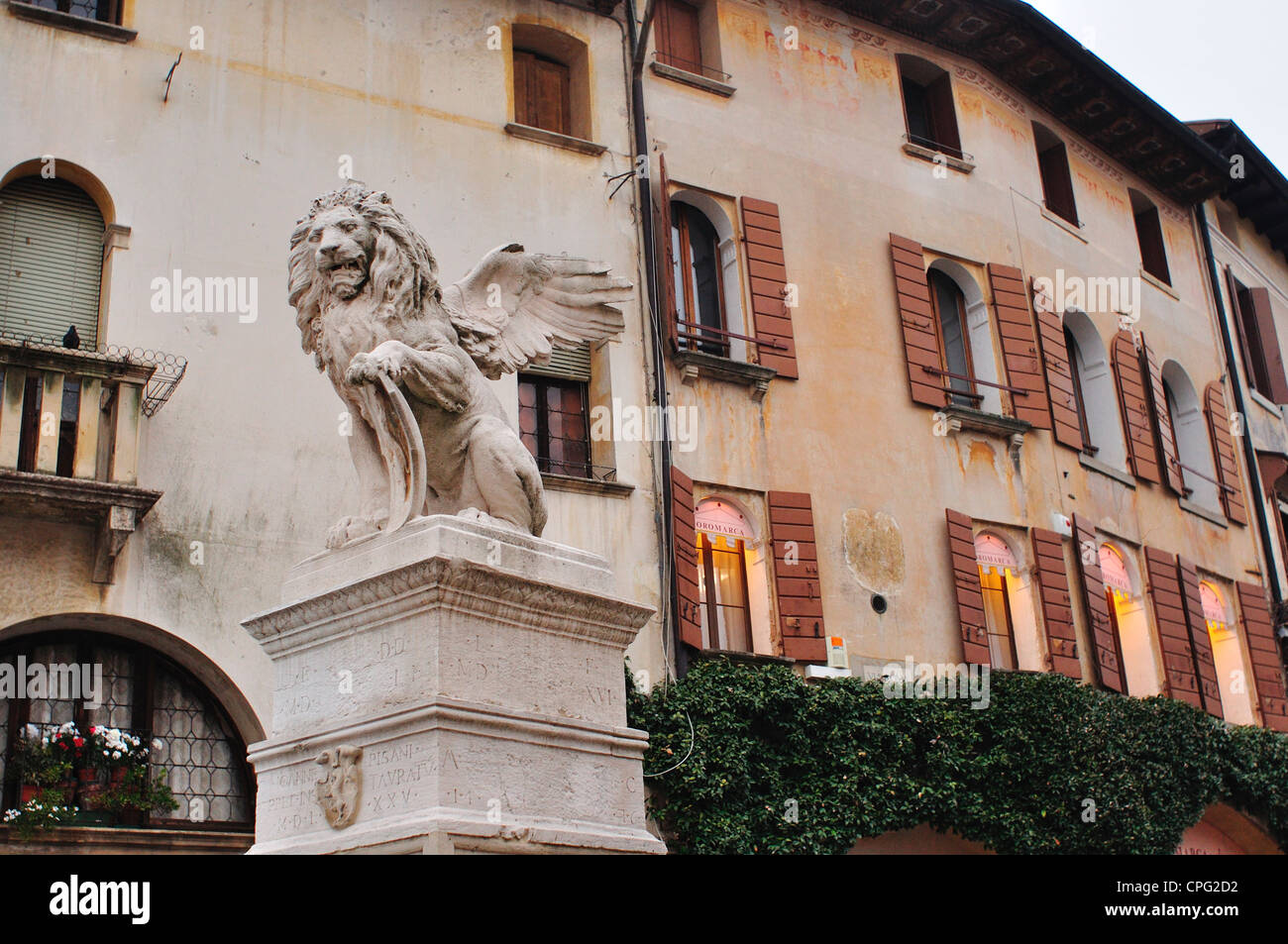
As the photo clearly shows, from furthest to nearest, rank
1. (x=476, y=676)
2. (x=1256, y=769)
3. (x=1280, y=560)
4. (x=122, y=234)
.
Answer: (x=1280, y=560)
(x=1256, y=769)
(x=122, y=234)
(x=476, y=676)

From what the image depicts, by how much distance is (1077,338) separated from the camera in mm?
23875

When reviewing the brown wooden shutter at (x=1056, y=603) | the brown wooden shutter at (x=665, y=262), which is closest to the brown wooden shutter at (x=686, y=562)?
the brown wooden shutter at (x=665, y=262)

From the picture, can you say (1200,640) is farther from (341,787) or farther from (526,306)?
(341,787)

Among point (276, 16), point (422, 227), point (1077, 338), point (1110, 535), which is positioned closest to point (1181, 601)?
point (1110, 535)

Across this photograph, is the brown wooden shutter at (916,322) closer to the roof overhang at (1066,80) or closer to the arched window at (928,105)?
the arched window at (928,105)

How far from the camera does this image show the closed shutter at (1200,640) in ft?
73.7

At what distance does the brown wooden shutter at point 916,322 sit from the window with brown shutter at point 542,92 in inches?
185

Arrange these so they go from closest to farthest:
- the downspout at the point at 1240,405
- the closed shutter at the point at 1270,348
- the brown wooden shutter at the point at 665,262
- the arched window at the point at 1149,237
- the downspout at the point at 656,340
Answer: the downspout at the point at 656,340
the brown wooden shutter at the point at 665,262
the downspout at the point at 1240,405
the arched window at the point at 1149,237
the closed shutter at the point at 1270,348

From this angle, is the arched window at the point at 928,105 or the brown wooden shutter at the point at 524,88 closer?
the brown wooden shutter at the point at 524,88

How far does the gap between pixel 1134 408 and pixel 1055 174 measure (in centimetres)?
395

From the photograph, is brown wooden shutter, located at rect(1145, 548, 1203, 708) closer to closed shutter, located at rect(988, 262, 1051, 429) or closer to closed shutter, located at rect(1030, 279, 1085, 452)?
closed shutter, located at rect(1030, 279, 1085, 452)

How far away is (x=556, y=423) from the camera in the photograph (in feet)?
57.4

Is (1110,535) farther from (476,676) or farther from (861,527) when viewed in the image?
(476,676)

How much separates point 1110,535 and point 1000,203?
4976 mm
